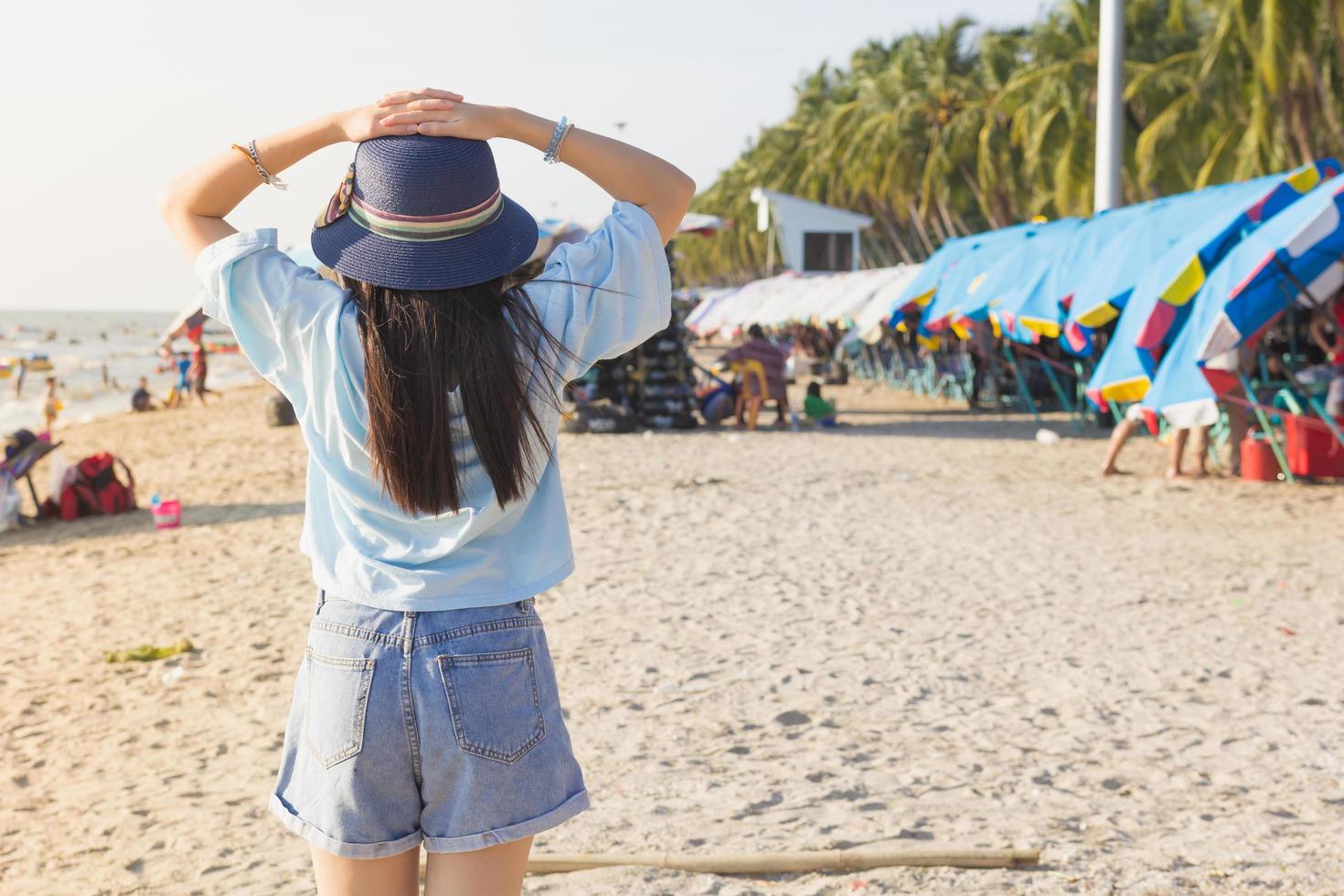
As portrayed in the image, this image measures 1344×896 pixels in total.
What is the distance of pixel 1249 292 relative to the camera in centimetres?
838

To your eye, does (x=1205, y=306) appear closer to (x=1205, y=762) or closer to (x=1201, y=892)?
(x=1205, y=762)

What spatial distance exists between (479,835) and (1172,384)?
798 centimetres

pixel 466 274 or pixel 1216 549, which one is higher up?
pixel 466 274

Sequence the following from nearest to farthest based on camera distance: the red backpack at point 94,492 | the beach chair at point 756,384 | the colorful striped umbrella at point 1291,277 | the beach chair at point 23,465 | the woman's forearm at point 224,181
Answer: the woman's forearm at point 224,181 → the colorful striped umbrella at point 1291,277 → the beach chair at point 23,465 → the red backpack at point 94,492 → the beach chair at point 756,384

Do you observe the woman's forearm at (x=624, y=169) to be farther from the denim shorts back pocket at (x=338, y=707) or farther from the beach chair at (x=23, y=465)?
the beach chair at (x=23, y=465)

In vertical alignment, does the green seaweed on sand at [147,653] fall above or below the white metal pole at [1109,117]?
below

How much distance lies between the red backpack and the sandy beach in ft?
1.29

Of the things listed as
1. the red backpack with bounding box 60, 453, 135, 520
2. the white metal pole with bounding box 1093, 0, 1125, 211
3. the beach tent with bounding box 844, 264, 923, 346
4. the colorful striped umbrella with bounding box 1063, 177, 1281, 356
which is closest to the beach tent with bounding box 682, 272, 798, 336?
the beach tent with bounding box 844, 264, 923, 346

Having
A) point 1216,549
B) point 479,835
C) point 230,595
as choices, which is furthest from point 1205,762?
point 230,595

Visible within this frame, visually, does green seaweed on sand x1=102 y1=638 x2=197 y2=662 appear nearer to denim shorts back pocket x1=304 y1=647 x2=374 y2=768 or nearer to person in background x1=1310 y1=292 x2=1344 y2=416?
denim shorts back pocket x1=304 y1=647 x2=374 y2=768

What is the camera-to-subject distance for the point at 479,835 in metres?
1.55

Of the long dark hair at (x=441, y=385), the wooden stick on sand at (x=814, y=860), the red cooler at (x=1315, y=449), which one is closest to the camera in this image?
the long dark hair at (x=441, y=385)

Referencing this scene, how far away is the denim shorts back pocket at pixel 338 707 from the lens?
154 cm

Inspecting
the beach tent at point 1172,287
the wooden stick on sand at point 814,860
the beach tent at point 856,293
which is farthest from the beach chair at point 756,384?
the wooden stick on sand at point 814,860
